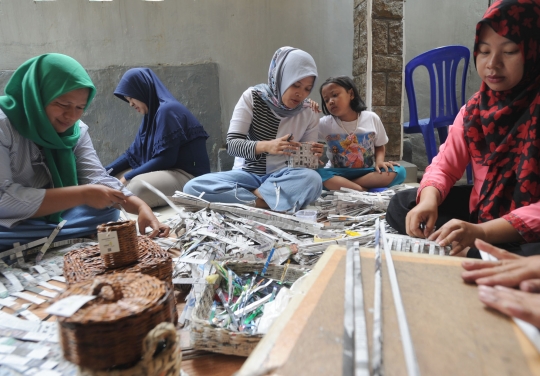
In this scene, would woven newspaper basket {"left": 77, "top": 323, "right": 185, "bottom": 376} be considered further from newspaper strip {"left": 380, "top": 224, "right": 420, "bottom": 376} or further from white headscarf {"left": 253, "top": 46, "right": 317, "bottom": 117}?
white headscarf {"left": 253, "top": 46, "right": 317, "bottom": 117}

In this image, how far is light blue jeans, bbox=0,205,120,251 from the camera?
5.84ft

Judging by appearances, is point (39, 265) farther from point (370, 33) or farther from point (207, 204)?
point (370, 33)

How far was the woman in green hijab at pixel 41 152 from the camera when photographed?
174 cm

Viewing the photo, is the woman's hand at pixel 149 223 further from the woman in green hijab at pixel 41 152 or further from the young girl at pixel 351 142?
the young girl at pixel 351 142

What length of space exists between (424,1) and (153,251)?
4443mm

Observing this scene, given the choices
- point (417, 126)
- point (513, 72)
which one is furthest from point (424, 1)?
point (513, 72)

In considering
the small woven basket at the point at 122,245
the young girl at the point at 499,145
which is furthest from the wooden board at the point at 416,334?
the small woven basket at the point at 122,245

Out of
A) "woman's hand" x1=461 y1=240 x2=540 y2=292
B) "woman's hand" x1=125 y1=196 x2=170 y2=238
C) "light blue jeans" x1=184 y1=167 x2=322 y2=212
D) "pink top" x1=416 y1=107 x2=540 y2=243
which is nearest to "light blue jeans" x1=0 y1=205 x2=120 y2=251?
"woman's hand" x1=125 y1=196 x2=170 y2=238

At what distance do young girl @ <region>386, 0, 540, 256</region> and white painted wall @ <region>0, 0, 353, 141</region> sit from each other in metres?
2.98

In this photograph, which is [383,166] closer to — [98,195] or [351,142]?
[351,142]

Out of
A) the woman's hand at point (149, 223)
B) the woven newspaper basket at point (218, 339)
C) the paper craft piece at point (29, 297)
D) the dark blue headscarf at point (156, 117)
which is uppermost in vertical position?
the dark blue headscarf at point (156, 117)

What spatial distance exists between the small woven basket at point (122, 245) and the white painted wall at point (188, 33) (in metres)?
3.30

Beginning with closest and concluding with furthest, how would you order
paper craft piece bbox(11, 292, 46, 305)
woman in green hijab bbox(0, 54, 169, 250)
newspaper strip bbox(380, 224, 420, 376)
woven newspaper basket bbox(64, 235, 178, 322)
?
newspaper strip bbox(380, 224, 420, 376) → woven newspaper basket bbox(64, 235, 178, 322) → paper craft piece bbox(11, 292, 46, 305) → woman in green hijab bbox(0, 54, 169, 250)

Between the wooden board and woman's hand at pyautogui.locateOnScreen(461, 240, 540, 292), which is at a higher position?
woman's hand at pyautogui.locateOnScreen(461, 240, 540, 292)
